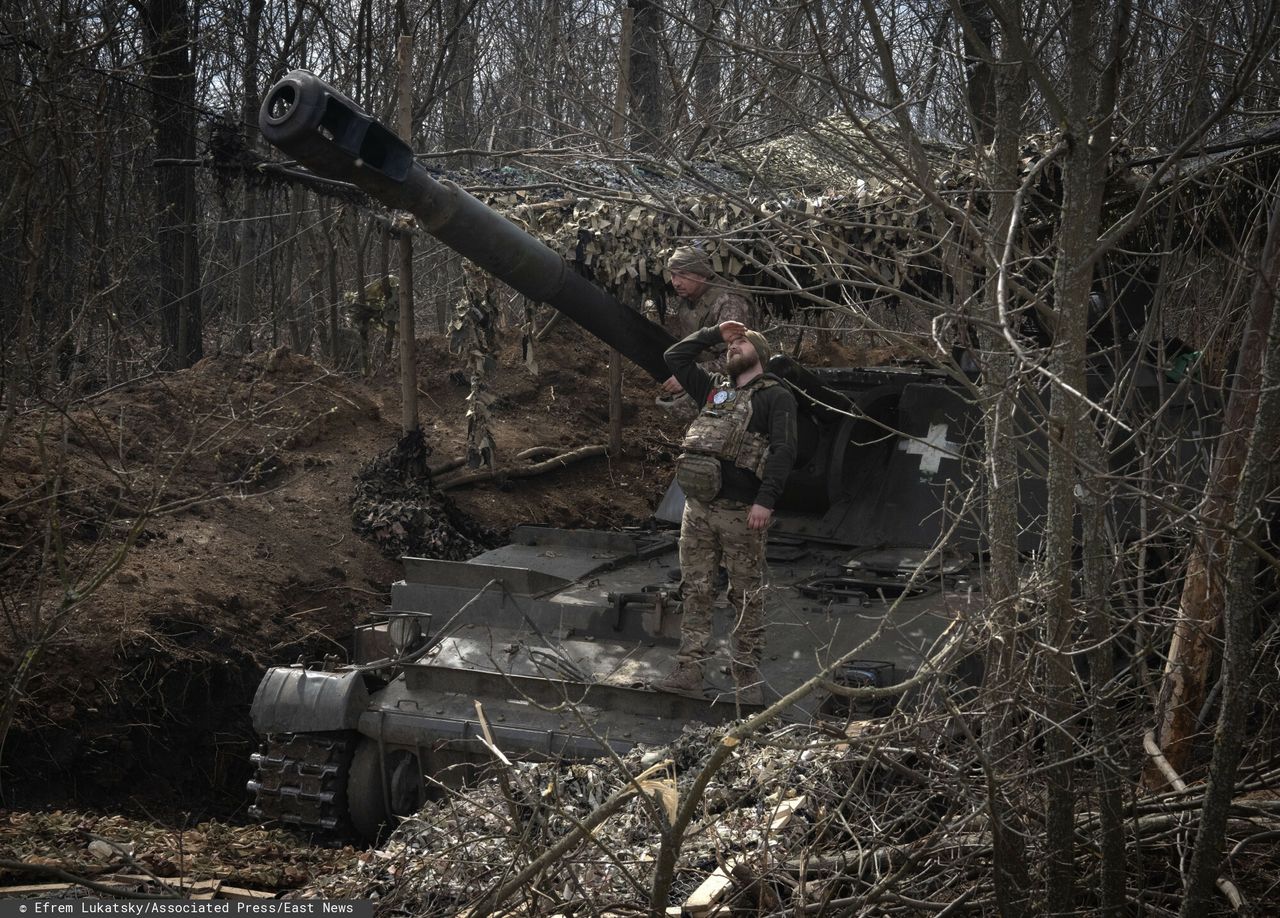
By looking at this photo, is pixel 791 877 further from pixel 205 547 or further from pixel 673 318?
pixel 673 318

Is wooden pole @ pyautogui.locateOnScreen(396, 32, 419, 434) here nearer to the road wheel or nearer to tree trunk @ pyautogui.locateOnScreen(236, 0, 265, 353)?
tree trunk @ pyautogui.locateOnScreen(236, 0, 265, 353)

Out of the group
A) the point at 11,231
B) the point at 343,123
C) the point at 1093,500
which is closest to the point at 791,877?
the point at 1093,500

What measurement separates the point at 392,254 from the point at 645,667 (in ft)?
50.7

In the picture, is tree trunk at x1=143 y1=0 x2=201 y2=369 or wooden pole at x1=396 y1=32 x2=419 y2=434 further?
tree trunk at x1=143 y1=0 x2=201 y2=369

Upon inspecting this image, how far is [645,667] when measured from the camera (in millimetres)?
6164

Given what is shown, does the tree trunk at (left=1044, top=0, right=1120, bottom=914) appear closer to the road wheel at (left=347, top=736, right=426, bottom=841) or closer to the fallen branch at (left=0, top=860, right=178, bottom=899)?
the fallen branch at (left=0, top=860, right=178, bottom=899)

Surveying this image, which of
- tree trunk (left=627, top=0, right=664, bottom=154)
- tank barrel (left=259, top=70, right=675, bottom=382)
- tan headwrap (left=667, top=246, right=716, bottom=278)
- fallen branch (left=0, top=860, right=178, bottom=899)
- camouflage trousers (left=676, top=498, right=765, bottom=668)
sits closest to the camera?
fallen branch (left=0, top=860, right=178, bottom=899)

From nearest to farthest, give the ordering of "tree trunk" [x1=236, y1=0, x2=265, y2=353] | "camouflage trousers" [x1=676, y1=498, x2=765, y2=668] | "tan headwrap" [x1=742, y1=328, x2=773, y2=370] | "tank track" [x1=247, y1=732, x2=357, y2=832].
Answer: "camouflage trousers" [x1=676, y1=498, x2=765, y2=668]
"tank track" [x1=247, y1=732, x2=357, y2=832]
"tan headwrap" [x1=742, y1=328, x2=773, y2=370]
"tree trunk" [x1=236, y1=0, x2=265, y2=353]

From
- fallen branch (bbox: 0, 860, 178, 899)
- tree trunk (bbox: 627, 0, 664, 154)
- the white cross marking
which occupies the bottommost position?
fallen branch (bbox: 0, 860, 178, 899)

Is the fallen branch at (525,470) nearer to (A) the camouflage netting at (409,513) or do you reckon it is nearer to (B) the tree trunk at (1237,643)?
(A) the camouflage netting at (409,513)

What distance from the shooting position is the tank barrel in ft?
17.5

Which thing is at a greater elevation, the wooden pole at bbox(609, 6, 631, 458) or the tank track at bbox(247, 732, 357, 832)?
the wooden pole at bbox(609, 6, 631, 458)

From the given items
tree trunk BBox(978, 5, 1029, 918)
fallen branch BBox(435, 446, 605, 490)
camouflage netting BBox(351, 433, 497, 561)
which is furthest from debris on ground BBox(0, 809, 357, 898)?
fallen branch BBox(435, 446, 605, 490)

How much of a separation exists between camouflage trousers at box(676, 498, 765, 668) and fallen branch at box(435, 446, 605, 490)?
5.59 metres
